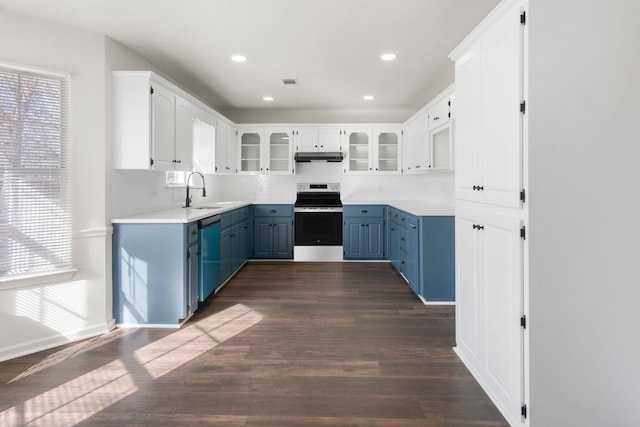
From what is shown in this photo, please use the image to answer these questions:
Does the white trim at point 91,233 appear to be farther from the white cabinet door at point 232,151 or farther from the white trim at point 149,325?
the white cabinet door at point 232,151

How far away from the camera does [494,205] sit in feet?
6.26

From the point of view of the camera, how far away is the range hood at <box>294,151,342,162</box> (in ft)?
18.5

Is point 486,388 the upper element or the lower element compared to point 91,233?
lower

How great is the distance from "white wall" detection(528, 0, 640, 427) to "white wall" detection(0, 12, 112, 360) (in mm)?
3044

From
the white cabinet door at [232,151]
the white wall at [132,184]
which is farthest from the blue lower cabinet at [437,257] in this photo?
the white cabinet door at [232,151]

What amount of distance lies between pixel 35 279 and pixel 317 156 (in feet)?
12.8

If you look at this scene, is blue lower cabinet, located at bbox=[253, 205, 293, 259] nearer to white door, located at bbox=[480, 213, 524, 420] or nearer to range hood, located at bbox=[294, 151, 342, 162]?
range hood, located at bbox=[294, 151, 342, 162]

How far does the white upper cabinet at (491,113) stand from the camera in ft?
5.47

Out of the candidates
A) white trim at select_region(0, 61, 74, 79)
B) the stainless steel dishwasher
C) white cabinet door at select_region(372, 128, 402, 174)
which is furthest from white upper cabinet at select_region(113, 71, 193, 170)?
white cabinet door at select_region(372, 128, 402, 174)

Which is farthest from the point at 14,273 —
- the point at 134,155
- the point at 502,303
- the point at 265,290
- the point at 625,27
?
the point at 625,27

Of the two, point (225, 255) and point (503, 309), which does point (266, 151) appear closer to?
point (225, 255)

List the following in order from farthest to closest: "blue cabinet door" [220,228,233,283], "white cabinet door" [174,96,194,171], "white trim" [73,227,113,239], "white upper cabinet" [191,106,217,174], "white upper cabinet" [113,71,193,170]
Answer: "white upper cabinet" [191,106,217,174]
"blue cabinet door" [220,228,233,283]
"white cabinet door" [174,96,194,171]
"white upper cabinet" [113,71,193,170]
"white trim" [73,227,113,239]

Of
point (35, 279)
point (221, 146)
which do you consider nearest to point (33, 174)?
point (35, 279)

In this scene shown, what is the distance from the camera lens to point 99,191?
291 cm
